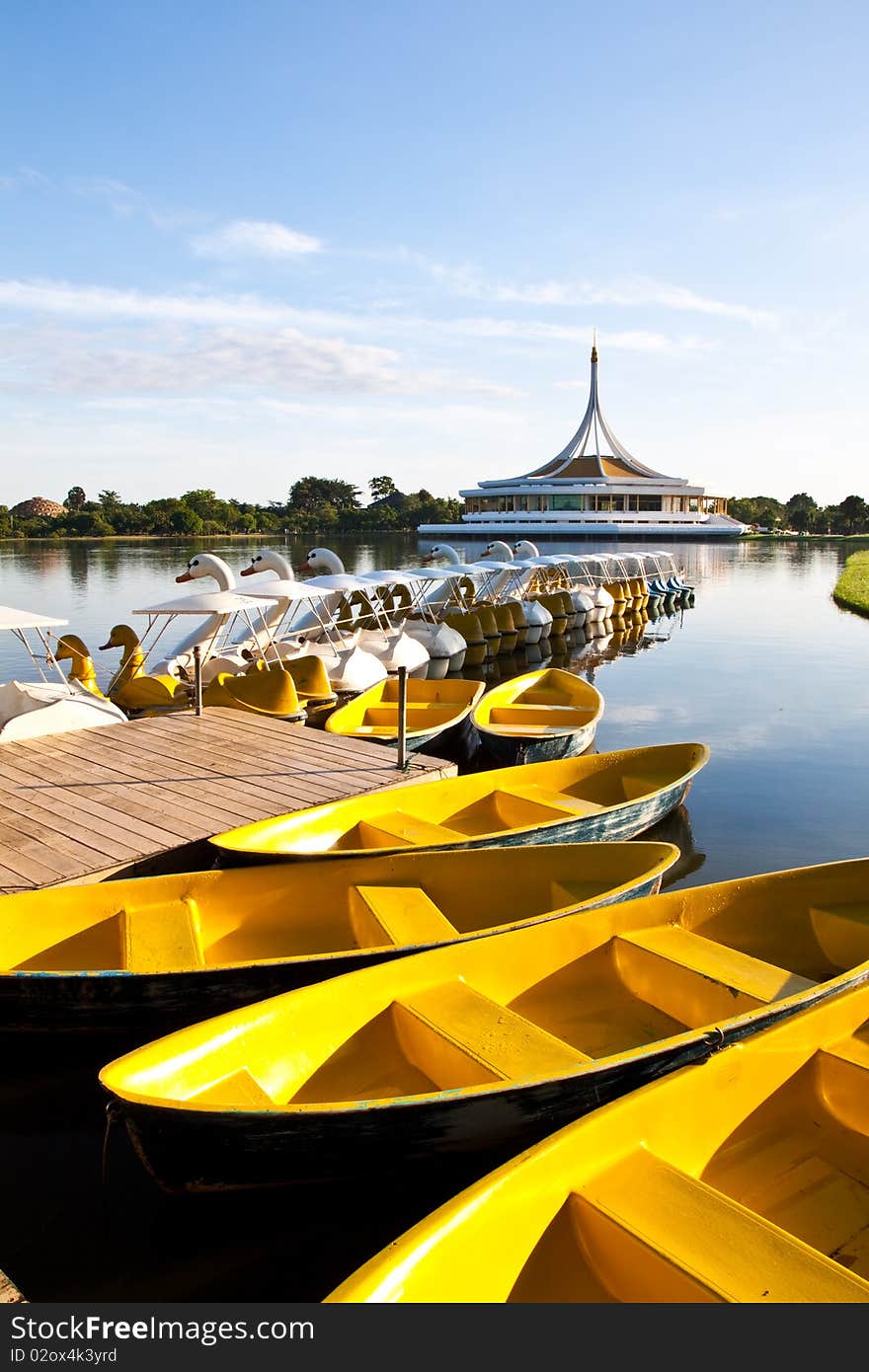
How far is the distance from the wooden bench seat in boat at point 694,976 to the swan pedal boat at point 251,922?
1.72 feet

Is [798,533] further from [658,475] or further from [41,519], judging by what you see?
[41,519]

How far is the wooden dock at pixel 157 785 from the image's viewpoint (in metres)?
6.57

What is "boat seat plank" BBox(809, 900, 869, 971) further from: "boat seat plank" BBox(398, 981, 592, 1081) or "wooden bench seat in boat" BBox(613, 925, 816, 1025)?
"boat seat plank" BBox(398, 981, 592, 1081)

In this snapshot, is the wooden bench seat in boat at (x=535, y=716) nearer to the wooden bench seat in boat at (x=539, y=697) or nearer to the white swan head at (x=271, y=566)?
the wooden bench seat in boat at (x=539, y=697)

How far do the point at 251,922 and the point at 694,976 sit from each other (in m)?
2.87

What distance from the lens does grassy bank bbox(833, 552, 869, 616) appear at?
3289 centimetres

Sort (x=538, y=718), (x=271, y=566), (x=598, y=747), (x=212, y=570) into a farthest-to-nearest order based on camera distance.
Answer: (x=271, y=566) → (x=212, y=570) → (x=598, y=747) → (x=538, y=718)

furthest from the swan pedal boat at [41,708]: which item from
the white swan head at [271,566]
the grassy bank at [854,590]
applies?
the grassy bank at [854,590]

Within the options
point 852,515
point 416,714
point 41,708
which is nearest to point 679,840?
point 416,714

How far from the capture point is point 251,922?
19.7 ft

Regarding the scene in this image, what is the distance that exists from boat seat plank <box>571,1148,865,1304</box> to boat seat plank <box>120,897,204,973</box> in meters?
2.67

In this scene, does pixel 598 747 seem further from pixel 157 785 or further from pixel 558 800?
pixel 157 785

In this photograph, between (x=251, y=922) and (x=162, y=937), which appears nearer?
(x=162, y=937)

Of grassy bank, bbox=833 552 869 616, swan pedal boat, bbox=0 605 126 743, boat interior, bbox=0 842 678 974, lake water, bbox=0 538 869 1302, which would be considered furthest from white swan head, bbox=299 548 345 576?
grassy bank, bbox=833 552 869 616
